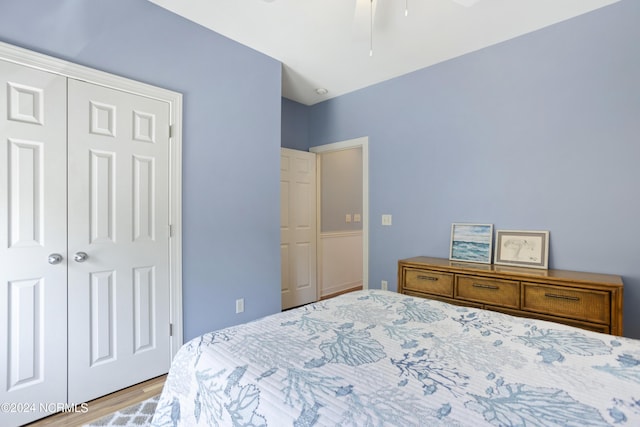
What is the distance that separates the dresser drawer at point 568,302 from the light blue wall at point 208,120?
2064 mm

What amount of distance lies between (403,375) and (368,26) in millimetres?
2378

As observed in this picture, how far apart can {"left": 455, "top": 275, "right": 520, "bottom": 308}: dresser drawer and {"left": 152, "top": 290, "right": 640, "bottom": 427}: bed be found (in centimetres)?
88

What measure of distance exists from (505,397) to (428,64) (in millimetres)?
2928

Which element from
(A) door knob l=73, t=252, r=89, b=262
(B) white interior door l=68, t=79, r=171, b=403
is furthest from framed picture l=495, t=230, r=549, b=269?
(A) door knob l=73, t=252, r=89, b=262

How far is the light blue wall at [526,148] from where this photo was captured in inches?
83.4

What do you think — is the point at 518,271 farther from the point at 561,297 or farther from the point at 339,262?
the point at 339,262

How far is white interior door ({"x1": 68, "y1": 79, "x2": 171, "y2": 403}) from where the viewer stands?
1.88 m

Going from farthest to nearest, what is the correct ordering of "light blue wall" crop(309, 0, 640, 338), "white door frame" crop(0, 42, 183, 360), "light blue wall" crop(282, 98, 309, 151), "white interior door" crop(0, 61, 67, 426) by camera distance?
"light blue wall" crop(282, 98, 309, 151), "white door frame" crop(0, 42, 183, 360), "light blue wall" crop(309, 0, 640, 338), "white interior door" crop(0, 61, 67, 426)

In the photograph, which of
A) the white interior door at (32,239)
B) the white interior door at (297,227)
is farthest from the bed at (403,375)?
the white interior door at (297,227)

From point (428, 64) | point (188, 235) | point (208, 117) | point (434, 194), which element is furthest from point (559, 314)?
point (208, 117)

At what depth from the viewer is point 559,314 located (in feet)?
6.64

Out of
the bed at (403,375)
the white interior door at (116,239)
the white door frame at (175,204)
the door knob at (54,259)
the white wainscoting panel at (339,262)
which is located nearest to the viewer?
the bed at (403,375)

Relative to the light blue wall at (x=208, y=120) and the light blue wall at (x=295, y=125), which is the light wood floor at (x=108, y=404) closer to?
the light blue wall at (x=208, y=120)

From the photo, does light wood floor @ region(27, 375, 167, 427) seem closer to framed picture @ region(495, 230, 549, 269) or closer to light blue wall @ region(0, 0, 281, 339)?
light blue wall @ region(0, 0, 281, 339)
